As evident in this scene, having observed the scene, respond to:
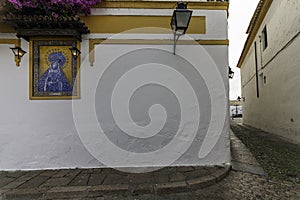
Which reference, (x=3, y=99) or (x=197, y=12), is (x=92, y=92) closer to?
(x=3, y=99)

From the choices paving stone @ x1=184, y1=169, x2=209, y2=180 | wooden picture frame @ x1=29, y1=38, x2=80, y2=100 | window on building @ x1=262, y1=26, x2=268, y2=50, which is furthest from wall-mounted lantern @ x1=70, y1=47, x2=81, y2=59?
window on building @ x1=262, y1=26, x2=268, y2=50

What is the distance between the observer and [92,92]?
183 inches

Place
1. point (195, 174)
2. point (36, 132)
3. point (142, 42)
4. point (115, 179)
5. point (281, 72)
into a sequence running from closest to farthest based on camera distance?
point (115, 179) < point (195, 174) < point (36, 132) < point (142, 42) < point (281, 72)

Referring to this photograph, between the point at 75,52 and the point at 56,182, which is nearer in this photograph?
the point at 56,182

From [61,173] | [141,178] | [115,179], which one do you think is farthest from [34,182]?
[141,178]

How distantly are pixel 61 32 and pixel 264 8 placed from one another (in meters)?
9.71

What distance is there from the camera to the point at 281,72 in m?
8.70

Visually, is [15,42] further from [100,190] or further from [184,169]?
[184,169]

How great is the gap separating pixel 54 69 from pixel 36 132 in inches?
53.6

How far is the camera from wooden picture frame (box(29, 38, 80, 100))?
15.1 feet

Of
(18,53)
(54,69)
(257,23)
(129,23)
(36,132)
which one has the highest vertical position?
(257,23)

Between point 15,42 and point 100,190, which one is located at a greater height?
point 15,42

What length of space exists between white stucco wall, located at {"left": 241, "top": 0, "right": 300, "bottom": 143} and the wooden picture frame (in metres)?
6.98

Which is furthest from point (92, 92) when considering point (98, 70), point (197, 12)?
point (197, 12)
